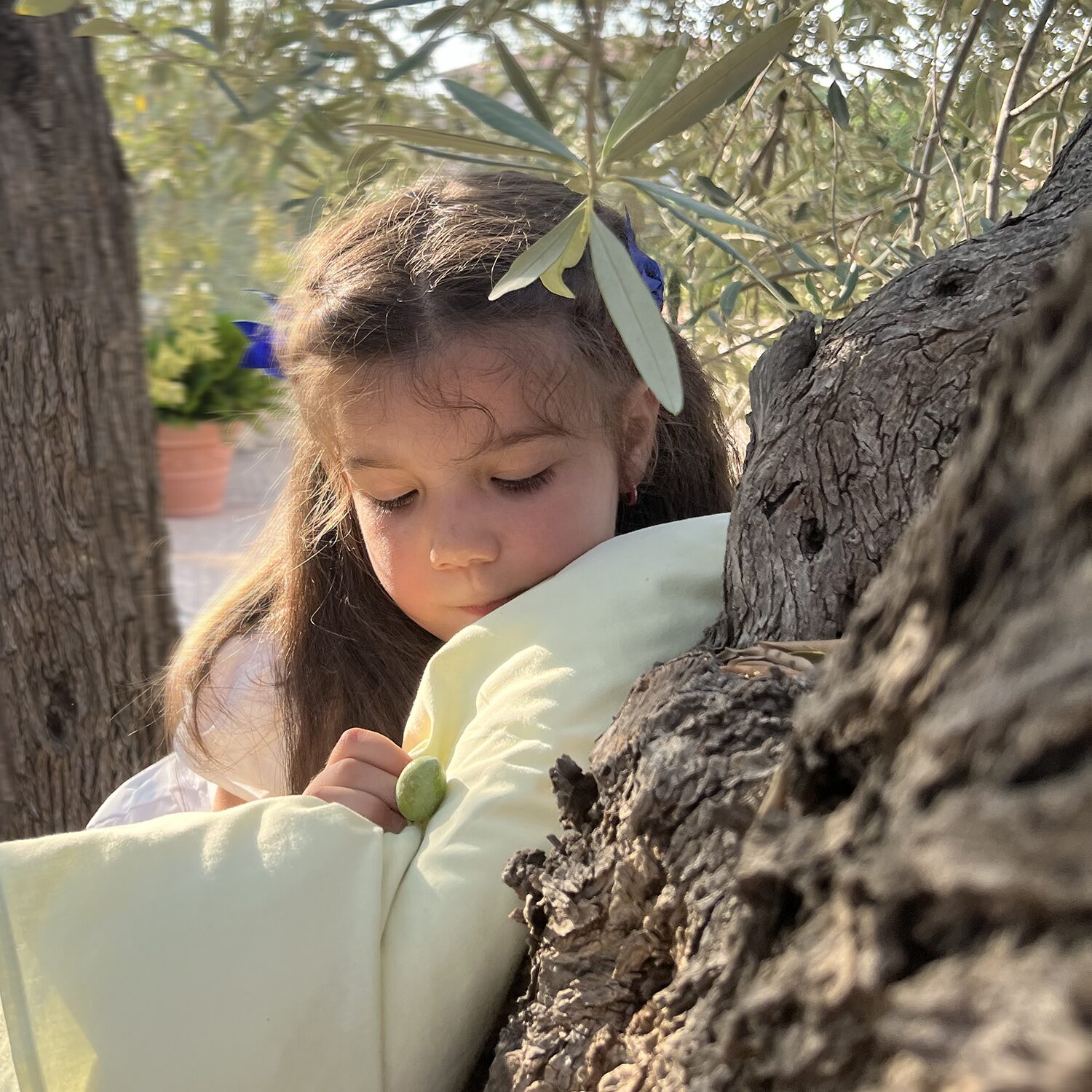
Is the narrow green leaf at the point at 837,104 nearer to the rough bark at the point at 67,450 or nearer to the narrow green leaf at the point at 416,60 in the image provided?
the narrow green leaf at the point at 416,60

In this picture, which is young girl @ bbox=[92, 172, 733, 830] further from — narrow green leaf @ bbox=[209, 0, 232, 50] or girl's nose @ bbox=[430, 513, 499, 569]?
narrow green leaf @ bbox=[209, 0, 232, 50]

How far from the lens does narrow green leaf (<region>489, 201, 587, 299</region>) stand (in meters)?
0.74

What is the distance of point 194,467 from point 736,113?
6.07m

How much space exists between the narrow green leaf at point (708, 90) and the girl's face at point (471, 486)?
0.54 metres

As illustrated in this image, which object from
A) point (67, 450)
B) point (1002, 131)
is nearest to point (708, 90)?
point (1002, 131)

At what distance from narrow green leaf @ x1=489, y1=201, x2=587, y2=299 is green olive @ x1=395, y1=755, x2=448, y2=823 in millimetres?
402

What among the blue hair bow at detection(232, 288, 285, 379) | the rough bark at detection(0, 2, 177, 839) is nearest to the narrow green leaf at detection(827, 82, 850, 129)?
the blue hair bow at detection(232, 288, 285, 379)

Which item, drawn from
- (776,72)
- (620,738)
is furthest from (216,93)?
(620,738)

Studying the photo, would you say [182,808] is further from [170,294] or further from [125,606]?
[170,294]

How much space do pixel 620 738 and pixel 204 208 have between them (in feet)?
10.4

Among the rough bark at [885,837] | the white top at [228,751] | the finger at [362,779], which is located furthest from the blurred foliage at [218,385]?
the rough bark at [885,837]

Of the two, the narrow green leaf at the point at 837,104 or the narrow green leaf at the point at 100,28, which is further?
the narrow green leaf at the point at 837,104

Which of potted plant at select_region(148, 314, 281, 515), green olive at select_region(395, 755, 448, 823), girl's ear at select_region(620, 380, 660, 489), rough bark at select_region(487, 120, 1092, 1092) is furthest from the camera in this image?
potted plant at select_region(148, 314, 281, 515)

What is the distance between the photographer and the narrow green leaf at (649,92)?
2.44 feet
